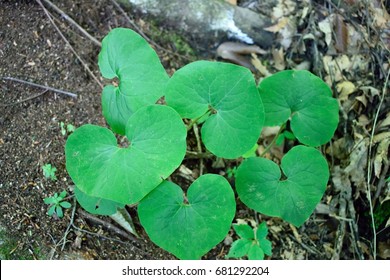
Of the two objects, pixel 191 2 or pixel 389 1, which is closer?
pixel 191 2

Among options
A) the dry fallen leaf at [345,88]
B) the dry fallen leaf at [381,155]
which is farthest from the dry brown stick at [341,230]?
the dry fallen leaf at [345,88]

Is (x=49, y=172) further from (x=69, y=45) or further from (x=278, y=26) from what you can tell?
(x=278, y=26)

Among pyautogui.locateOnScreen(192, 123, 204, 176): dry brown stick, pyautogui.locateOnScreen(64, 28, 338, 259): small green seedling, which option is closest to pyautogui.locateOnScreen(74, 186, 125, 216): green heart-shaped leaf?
pyautogui.locateOnScreen(64, 28, 338, 259): small green seedling

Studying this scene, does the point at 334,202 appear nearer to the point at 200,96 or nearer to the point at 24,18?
the point at 200,96

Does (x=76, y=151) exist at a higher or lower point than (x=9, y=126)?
higher

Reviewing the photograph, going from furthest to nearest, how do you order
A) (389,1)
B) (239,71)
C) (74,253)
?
1. (389,1)
2. (74,253)
3. (239,71)

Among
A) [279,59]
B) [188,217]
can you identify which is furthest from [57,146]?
[279,59]

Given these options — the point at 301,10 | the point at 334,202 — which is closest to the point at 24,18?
the point at 301,10

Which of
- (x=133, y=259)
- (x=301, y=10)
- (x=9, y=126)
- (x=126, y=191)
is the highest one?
(x=301, y=10)
